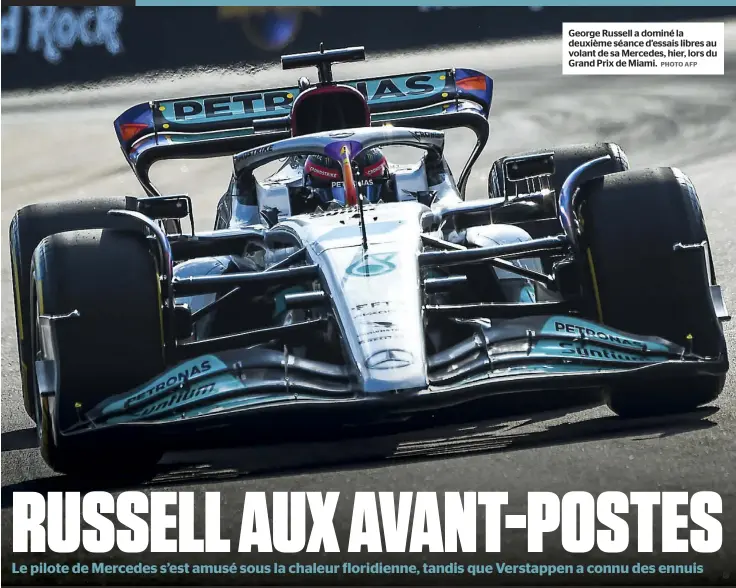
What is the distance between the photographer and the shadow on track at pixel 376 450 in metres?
6.01

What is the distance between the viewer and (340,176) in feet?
25.0

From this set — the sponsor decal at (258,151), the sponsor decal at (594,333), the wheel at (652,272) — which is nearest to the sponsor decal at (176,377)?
the sponsor decal at (594,333)

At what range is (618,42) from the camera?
7.36m

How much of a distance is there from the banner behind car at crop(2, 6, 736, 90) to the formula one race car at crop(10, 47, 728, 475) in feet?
2.89

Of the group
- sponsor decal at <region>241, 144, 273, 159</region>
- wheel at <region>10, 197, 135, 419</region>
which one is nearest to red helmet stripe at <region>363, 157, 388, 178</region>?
sponsor decal at <region>241, 144, 273, 159</region>

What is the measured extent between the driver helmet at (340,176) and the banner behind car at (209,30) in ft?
2.09

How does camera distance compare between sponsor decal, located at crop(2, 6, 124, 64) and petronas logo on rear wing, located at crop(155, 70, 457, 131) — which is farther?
petronas logo on rear wing, located at crop(155, 70, 457, 131)

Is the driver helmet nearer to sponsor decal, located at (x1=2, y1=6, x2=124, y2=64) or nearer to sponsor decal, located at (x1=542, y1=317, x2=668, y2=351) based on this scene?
sponsor decal, located at (x1=2, y1=6, x2=124, y2=64)

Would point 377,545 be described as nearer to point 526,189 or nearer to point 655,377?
point 655,377

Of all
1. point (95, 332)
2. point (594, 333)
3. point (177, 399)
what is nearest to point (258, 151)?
point (95, 332)

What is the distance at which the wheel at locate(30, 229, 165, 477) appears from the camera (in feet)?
18.9

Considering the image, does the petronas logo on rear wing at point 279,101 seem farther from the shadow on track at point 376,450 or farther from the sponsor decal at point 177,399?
the sponsor decal at point 177,399

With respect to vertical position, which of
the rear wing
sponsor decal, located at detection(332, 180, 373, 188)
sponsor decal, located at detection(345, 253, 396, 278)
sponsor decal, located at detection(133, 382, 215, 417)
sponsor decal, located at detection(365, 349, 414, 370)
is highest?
the rear wing

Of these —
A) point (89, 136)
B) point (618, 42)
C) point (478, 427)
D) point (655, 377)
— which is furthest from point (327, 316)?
point (89, 136)
